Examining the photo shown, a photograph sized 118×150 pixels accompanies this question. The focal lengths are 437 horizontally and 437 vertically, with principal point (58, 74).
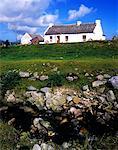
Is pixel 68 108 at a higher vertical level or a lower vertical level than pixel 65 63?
lower

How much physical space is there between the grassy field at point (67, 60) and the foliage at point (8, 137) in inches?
61.0

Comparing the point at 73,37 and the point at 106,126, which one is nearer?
the point at 106,126

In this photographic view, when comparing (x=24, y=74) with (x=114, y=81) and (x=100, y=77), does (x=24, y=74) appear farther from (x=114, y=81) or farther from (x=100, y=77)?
(x=114, y=81)

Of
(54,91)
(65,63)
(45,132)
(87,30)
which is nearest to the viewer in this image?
(45,132)

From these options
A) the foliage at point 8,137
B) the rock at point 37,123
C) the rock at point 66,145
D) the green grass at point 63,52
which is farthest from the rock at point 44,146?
the green grass at point 63,52

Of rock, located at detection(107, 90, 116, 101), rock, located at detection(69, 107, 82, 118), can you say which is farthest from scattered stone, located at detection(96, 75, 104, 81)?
rock, located at detection(69, 107, 82, 118)

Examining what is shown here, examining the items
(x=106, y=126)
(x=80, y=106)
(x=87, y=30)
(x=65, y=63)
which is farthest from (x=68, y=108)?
(x=87, y=30)

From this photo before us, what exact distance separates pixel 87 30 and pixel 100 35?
1197 mm

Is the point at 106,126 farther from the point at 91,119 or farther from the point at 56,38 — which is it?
the point at 56,38

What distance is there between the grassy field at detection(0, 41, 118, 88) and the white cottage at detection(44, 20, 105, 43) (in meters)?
16.3

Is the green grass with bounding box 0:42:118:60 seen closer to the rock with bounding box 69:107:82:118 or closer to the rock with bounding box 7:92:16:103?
the rock with bounding box 7:92:16:103

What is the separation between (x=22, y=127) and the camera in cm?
1173

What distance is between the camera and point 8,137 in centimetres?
1123

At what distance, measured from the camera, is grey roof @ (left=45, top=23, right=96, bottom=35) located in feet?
119
